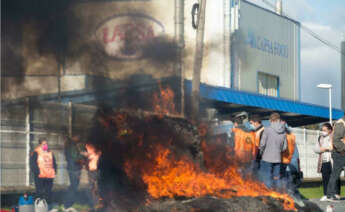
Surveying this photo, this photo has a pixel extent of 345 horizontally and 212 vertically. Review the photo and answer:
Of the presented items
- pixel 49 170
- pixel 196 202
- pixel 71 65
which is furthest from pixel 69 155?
pixel 196 202

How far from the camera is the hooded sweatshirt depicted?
12.3 meters

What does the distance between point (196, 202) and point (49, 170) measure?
14.6 ft

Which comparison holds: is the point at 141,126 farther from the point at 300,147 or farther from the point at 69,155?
the point at 300,147

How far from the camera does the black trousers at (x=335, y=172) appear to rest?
43.2 feet

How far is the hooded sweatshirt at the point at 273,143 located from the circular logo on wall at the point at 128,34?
3196 mm

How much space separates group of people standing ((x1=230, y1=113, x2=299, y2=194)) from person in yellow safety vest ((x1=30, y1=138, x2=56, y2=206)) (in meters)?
3.65

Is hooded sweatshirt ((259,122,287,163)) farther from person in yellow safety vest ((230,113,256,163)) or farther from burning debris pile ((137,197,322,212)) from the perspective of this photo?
burning debris pile ((137,197,322,212))

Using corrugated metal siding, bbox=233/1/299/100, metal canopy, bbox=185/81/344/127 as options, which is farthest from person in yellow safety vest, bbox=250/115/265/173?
corrugated metal siding, bbox=233/1/299/100

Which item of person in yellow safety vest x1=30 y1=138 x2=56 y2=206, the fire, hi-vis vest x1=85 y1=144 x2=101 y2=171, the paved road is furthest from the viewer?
person in yellow safety vest x1=30 y1=138 x2=56 y2=206

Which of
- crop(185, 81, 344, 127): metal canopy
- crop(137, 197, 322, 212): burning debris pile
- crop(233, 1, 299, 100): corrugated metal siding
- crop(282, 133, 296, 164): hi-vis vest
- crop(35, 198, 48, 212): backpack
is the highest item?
crop(233, 1, 299, 100): corrugated metal siding

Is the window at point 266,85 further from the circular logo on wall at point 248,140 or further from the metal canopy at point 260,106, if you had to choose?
the circular logo on wall at point 248,140

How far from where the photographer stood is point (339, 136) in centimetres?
1316

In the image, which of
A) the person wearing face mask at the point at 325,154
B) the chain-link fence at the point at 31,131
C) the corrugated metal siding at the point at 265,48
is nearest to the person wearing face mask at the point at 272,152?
the person wearing face mask at the point at 325,154

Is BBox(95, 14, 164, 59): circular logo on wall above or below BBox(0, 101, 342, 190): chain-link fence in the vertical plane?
above
